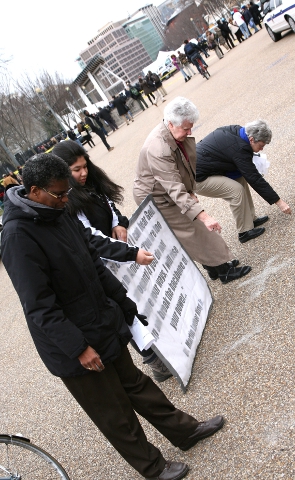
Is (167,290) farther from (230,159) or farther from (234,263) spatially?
(230,159)

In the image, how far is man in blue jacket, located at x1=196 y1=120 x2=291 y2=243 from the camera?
4.52 metres

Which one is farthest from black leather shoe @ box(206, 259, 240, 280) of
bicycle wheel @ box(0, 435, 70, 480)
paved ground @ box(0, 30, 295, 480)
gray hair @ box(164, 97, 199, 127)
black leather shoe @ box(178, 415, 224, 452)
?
bicycle wheel @ box(0, 435, 70, 480)

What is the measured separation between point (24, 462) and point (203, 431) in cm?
103

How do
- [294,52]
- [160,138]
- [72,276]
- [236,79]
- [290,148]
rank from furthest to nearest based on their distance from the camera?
[236,79] → [294,52] → [290,148] → [160,138] → [72,276]

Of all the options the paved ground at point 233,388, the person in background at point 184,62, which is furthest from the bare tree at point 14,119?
the paved ground at point 233,388

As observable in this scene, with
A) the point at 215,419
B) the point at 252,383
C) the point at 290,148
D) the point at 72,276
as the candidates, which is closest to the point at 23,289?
the point at 72,276

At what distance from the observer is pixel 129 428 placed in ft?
8.36

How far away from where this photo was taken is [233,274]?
14.8 ft

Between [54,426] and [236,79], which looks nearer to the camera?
[54,426]

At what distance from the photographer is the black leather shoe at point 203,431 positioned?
285cm

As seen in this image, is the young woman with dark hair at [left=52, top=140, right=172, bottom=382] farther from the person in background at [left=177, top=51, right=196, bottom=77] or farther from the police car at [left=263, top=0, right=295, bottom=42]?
the person in background at [left=177, top=51, right=196, bottom=77]

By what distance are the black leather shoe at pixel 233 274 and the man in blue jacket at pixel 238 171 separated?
596mm

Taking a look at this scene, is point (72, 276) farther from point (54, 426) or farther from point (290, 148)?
point (290, 148)

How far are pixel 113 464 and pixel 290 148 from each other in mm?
5035
